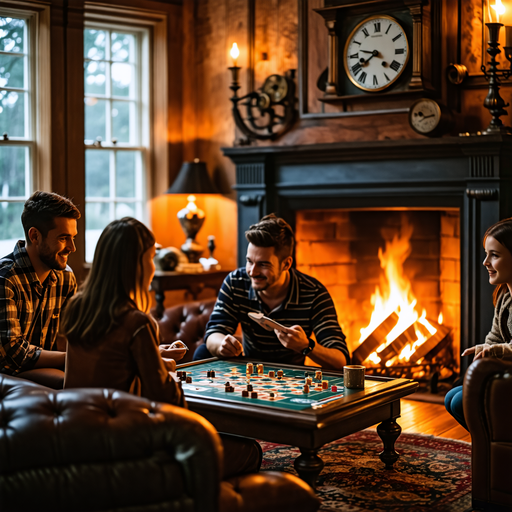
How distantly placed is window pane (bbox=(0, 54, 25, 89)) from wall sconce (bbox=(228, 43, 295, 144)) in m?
1.47

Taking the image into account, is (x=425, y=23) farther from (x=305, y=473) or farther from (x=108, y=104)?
(x=305, y=473)

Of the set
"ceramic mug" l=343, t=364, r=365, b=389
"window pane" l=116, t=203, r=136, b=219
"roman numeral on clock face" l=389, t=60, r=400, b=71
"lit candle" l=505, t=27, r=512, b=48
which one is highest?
"lit candle" l=505, t=27, r=512, b=48

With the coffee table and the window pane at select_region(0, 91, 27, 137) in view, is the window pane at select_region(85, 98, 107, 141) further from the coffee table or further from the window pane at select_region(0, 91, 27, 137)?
the coffee table

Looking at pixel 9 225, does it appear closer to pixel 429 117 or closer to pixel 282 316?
pixel 282 316

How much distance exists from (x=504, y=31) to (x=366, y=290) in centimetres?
212

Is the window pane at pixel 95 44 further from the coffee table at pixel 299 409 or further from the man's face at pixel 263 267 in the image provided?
the coffee table at pixel 299 409

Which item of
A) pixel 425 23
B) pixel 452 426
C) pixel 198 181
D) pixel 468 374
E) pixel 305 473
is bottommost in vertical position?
pixel 452 426

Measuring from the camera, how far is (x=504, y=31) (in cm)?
445

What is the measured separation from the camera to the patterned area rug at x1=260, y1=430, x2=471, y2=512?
300 cm

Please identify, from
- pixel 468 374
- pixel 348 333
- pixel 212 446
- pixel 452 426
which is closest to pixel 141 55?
pixel 348 333

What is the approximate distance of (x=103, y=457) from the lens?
1839 mm

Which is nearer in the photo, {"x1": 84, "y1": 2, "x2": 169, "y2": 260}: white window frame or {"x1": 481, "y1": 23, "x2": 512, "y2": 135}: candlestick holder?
{"x1": 481, "y1": 23, "x2": 512, "y2": 135}: candlestick holder

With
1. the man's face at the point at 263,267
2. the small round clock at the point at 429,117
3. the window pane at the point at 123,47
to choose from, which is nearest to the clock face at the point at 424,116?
the small round clock at the point at 429,117

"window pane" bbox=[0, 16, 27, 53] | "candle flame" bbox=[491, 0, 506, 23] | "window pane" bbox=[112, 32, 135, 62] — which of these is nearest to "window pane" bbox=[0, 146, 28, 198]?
"window pane" bbox=[0, 16, 27, 53]
